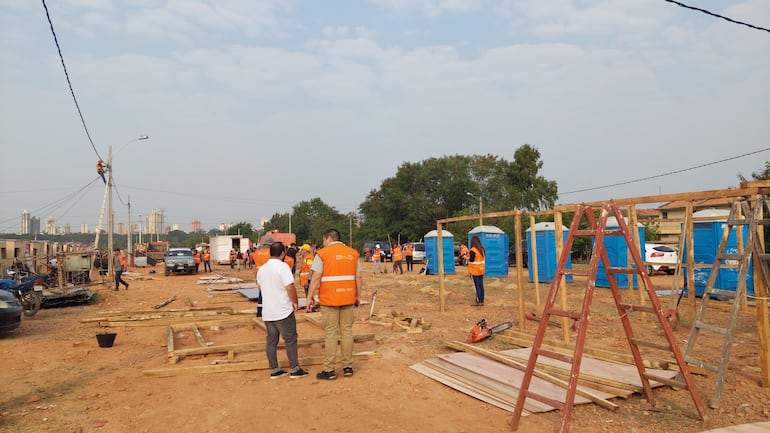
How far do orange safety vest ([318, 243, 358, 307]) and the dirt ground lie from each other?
1.04m

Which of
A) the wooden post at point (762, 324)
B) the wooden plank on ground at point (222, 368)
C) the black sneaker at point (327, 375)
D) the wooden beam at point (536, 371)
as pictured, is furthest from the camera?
the wooden plank on ground at point (222, 368)

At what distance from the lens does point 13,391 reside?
629 cm

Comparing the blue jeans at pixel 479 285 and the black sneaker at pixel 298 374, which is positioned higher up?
the blue jeans at pixel 479 285

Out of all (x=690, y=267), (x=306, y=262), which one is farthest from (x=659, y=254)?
(x=306, y=262)

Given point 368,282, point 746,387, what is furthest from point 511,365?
point 368,282

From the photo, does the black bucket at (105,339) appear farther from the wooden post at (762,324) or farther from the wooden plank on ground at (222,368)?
the wooden post at (762,324)

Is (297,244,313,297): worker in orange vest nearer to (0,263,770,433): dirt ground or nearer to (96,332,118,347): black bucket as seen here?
(0,263,770,433): dirt ground

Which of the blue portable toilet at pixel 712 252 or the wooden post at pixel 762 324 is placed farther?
the blue portable toilet at pixel 712 252

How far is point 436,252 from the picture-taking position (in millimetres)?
24656

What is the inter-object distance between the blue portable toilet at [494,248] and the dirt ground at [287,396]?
12582 millimetres

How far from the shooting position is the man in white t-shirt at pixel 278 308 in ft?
21.2

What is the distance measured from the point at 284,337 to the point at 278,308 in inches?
16.1

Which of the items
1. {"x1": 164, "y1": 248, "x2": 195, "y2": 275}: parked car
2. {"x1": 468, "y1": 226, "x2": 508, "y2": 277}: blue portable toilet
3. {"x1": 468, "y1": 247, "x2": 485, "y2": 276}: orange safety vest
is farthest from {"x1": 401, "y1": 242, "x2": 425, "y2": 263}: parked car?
{"x1": 468, "y1": 247, "x2": 485, "y2": 276}: orange safety vest

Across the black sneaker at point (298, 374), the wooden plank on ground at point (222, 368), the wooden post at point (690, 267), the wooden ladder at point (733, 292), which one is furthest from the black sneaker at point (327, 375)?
the wooden post at point (690, 267)
